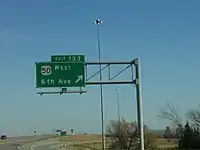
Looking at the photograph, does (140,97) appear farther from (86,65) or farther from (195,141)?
(195,141)

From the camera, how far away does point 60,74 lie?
90.4 feet

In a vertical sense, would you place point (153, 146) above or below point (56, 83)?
below

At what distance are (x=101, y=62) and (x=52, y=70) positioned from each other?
289 centimetres

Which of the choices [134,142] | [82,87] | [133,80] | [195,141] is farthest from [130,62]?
[134,142]

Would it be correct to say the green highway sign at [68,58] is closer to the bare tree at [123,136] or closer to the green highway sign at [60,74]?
the green highway sign at [60,74]

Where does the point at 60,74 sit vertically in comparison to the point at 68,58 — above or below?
below

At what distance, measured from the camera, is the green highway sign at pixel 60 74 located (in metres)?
27.3

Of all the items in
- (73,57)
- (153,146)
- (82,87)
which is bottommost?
(153,146)

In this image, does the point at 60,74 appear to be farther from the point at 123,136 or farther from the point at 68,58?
the point at 123,136

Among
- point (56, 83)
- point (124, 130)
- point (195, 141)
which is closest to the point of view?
point (56, 83)

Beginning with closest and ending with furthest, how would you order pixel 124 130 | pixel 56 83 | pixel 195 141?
pixel 56 83
pixel 195 141
pixel 124 130

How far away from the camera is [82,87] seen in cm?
2780

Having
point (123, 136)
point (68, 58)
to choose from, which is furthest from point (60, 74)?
point (123, 136)

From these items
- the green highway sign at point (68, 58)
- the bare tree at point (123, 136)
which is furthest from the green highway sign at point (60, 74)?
the bare tree at point (123, 136)
